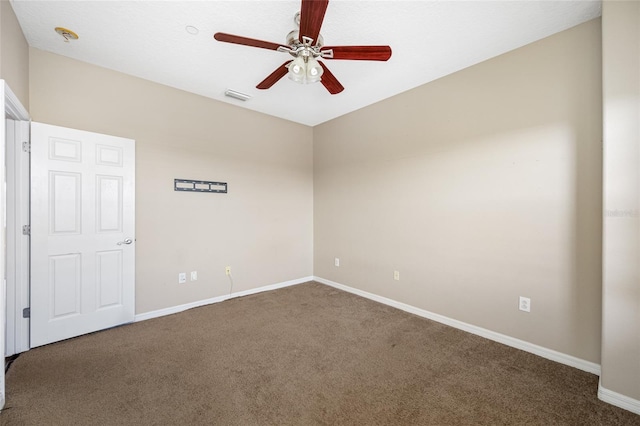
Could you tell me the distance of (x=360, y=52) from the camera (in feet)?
6.34

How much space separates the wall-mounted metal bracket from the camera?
346 cm

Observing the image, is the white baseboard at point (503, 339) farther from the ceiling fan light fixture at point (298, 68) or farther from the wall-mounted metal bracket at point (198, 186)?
the ceiling fan light fixture at point (298, 68)

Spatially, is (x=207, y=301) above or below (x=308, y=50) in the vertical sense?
below

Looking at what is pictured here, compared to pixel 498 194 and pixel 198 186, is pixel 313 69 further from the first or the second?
pixel 198 186

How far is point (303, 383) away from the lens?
205 cm

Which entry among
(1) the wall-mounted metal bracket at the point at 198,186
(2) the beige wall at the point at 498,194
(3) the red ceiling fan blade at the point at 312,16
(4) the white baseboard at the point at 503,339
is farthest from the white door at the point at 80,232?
(4) the white baseboard at the point at 503,339

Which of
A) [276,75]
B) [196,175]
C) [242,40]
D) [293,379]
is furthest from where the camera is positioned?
[196,175]

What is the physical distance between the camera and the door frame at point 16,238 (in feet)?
7.89

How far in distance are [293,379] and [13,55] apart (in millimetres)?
3373

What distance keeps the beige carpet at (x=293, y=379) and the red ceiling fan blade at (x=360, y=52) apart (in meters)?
2.40

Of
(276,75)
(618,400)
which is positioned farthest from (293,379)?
(276,75)

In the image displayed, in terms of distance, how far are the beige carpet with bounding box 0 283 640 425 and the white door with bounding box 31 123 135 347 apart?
9.8 inches

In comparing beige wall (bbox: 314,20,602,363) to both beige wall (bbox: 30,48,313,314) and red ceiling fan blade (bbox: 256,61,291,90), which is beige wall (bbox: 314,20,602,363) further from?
red ceiling fan blade (bbox: 256,61,291,90)

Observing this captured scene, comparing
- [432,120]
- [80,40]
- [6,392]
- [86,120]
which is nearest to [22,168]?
[86,120]
